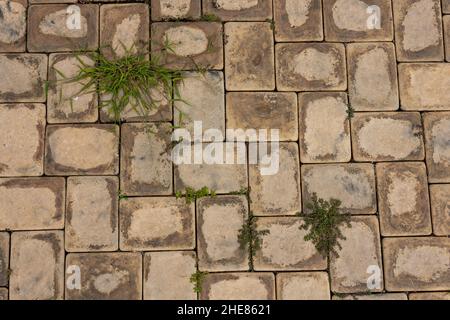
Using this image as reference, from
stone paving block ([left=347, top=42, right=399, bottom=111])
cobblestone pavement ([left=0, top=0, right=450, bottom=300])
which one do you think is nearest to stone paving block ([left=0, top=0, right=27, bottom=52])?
cobblestone pavement ([left=0, top=0, right=450, bottom=300])

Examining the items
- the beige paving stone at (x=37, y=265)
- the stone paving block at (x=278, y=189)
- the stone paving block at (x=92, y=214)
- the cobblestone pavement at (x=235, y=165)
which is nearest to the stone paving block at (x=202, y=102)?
the cobblestone pavement at (x=235, y=165)

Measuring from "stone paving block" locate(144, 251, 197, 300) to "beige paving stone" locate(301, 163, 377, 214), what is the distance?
96cm

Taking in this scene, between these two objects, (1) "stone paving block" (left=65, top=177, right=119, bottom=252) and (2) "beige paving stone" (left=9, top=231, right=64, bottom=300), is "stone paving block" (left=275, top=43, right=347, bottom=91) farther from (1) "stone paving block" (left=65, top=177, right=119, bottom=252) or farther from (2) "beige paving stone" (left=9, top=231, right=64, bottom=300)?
(2) "beige paving stone" (left=9, top=231, right=64, bottom=300)

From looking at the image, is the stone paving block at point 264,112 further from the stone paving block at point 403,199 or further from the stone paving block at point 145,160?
the stone paving block at point 403,199

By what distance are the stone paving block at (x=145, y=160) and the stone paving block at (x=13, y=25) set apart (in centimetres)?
102

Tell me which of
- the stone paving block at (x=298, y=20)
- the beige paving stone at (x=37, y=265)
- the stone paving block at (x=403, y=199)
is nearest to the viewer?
the beige paving stone at (x=37, y=265)

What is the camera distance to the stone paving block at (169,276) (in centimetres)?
341

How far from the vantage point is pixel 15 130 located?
347 centimetres

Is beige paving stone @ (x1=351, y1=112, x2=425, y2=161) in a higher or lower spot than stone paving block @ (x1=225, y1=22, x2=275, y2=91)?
lower

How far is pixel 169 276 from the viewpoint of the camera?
3.41 m

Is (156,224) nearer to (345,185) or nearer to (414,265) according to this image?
(345,185)

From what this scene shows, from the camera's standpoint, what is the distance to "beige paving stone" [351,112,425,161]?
3529 millimetres

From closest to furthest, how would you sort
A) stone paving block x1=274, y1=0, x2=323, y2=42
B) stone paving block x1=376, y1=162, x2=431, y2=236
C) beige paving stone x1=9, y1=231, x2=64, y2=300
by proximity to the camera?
beige paving stone x1=9, y1=231, x2=64, y2=300 → stone paving block x1=376, y1=162, x2=431, y2=236 → stone paving block x1=274, y1=0, x2=323, y2=42
